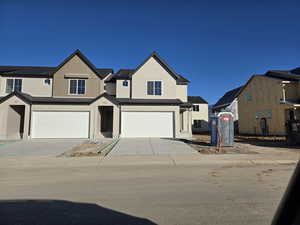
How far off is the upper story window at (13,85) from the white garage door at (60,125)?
16.3 ft

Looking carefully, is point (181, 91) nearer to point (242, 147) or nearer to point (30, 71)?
point (242, 147)

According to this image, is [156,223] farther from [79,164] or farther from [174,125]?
[174,125]

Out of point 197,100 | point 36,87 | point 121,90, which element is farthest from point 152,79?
point 197,100

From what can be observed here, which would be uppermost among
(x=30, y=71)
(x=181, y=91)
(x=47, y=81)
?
(x=30, y=71)

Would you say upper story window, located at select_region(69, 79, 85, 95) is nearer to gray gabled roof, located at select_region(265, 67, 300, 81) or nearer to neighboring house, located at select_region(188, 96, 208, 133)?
neighboring house, located at select_region(188, 96, 208, 133)

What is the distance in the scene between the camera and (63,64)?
19.0 meters

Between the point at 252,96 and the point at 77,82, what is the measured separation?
2313 centimetres

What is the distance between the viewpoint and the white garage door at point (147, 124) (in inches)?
689

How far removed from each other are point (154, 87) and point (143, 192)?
612 inches

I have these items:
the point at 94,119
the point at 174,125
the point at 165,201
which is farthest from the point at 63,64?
the point at 165,201

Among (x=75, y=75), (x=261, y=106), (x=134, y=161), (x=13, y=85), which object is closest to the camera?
(x=134, y=161)

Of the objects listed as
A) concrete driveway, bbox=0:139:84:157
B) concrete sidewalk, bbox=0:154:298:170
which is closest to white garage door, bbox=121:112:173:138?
concrete driveway, bbox=0:139:84:157

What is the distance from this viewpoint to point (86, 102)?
55.7ft

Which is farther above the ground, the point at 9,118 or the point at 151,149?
the point at 9,118
